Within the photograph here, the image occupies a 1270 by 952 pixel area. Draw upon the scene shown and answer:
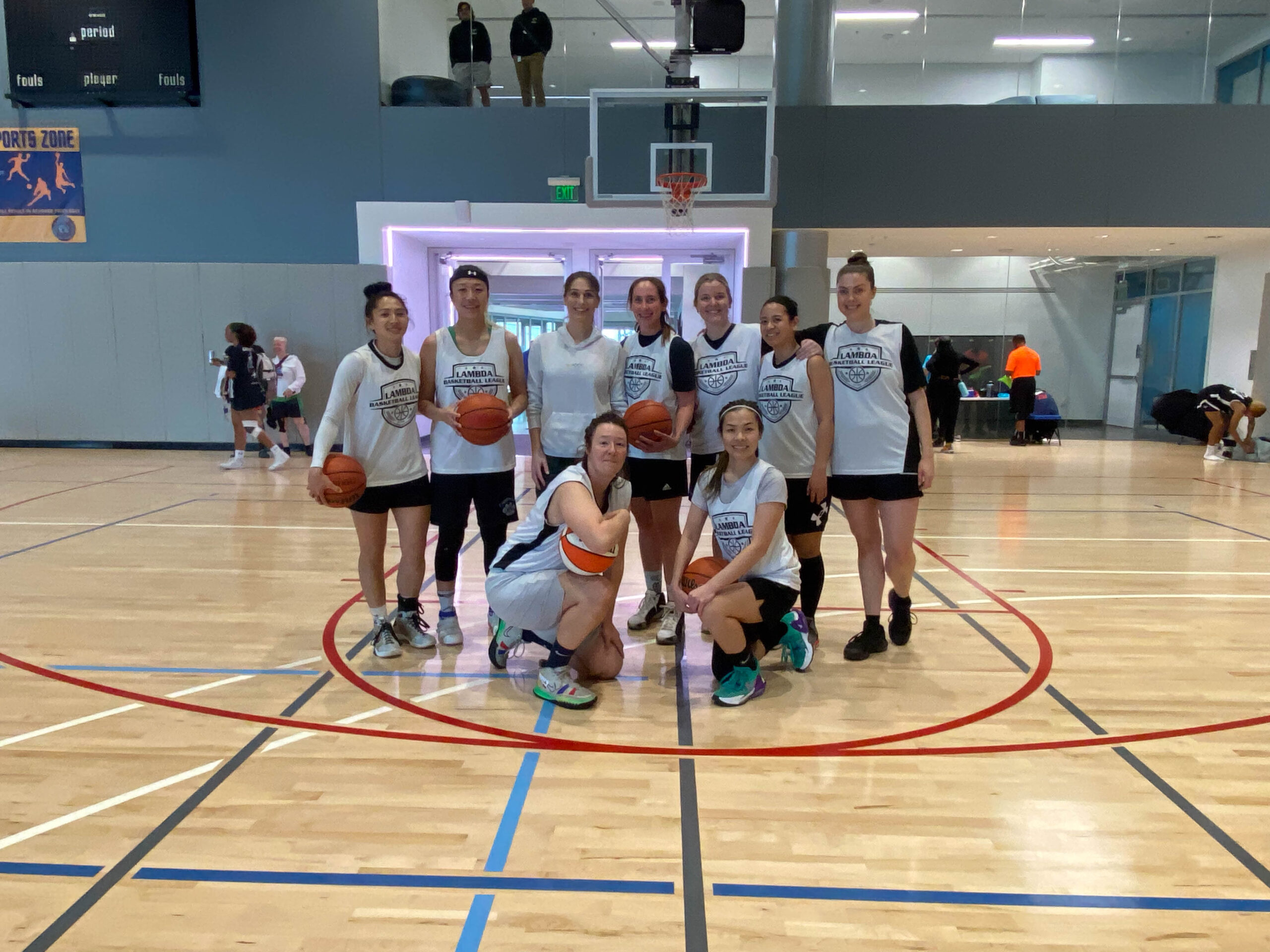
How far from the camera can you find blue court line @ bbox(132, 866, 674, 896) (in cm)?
196

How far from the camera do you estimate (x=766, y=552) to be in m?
3.05

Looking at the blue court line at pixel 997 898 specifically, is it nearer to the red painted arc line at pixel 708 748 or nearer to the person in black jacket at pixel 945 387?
the red painted arc line at pixel 708 748

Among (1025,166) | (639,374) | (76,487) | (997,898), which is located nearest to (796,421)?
(639,374)

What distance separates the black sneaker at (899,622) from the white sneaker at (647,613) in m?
1.02

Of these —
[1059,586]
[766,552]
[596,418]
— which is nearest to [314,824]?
[596,418]

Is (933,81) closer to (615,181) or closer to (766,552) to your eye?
(615,181)

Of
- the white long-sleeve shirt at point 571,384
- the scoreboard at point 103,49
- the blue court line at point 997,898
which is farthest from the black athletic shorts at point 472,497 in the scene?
the scoreboard at point 103,49

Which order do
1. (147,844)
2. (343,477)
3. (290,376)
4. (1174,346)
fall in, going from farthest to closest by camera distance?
(1174,346), (290,376), (343,477), (147,844)

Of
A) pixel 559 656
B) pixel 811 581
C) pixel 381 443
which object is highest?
pixel 381 443

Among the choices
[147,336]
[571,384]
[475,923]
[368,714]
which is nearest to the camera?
[475,923]

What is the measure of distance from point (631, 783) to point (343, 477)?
1595 mm

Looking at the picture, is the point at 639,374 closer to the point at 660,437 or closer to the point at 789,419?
the point at 660,437

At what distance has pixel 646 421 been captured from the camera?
3385 mm

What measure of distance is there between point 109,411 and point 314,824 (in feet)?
35.5
